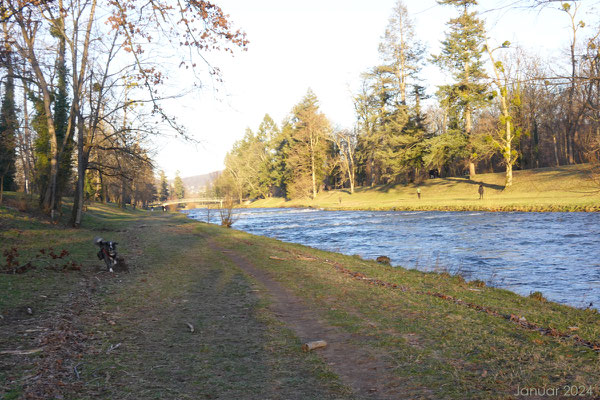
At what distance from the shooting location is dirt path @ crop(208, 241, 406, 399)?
13.7ft

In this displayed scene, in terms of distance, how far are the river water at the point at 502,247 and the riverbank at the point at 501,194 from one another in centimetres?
401

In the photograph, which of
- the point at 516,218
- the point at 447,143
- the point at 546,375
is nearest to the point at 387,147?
A: the point at 447,143

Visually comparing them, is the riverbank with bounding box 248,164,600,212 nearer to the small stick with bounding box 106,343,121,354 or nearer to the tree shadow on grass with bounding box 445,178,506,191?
the tree shadow on grass with bounding box 445,178,506,191

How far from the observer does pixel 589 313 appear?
22.3 ft

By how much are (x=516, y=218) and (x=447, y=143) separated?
22422 mm

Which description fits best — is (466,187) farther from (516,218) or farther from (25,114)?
(25,114)

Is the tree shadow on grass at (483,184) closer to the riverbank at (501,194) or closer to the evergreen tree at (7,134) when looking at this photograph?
the riverbank at (501,194)

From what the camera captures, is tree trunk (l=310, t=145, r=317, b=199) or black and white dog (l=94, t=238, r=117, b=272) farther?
tree trunk (l=310, t=145, r=317, b=199)

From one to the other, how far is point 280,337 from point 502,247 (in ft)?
42.5

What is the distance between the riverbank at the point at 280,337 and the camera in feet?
13.6

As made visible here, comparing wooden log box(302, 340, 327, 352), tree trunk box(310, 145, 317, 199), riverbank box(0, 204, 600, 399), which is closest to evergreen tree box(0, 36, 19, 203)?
riverbank box(0, 204, 600, 399)

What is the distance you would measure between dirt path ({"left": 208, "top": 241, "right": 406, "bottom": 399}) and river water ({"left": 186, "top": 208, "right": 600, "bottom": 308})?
5630 millimetres

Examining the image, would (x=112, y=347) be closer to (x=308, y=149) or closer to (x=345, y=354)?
(x=345, y=354)

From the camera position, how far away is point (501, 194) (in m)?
40.1
